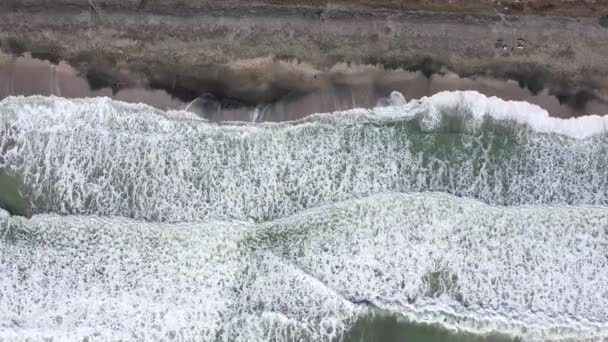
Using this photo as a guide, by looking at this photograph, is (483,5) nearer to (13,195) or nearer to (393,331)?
(393,331)

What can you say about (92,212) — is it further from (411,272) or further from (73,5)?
(411,272)

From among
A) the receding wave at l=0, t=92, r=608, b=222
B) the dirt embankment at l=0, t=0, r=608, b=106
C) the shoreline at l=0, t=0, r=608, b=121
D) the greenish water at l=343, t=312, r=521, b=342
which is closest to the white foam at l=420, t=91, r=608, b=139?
the receding wave at l=0, t=92, r=608, b=222

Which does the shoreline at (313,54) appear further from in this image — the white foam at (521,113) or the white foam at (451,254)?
the white foam at (451,254)

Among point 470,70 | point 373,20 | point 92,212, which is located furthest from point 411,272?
point 92,212

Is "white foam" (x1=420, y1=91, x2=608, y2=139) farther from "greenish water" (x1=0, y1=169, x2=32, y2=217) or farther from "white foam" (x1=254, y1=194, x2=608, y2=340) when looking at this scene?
"greenish water" (x1=0, y1=169, x2=32, y2=217)

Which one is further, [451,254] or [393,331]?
[451,254]

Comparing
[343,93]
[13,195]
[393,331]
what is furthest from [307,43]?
[13,195]

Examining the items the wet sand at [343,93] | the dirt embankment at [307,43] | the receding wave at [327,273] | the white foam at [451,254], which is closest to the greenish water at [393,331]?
the receding wave at [327,273]
